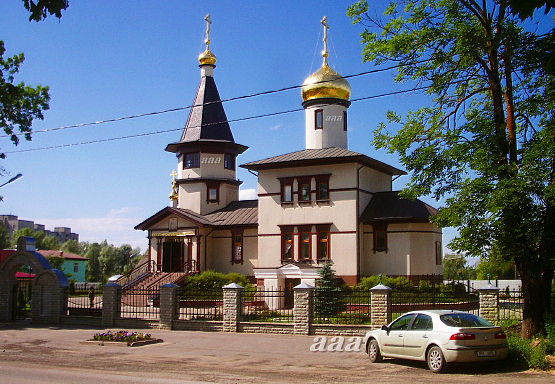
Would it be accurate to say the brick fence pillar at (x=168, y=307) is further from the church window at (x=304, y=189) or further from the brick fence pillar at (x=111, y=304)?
the church window at (x=304, y=189)

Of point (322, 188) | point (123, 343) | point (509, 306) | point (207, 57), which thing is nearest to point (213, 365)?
point (123, 343)

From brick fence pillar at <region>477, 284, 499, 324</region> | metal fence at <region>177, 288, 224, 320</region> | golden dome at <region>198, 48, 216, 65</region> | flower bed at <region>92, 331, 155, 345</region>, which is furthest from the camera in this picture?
golden dome at <region>198, 48, 216, 65</region>

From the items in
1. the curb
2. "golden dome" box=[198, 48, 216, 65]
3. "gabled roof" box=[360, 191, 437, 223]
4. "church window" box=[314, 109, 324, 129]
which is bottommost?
the curb

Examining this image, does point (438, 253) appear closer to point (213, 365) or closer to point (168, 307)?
point (168, 307)

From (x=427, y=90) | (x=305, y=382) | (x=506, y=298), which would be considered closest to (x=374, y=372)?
(x=305, y=382)

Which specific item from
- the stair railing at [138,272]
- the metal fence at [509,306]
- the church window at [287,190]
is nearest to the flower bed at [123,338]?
Result: the metal fence at [509,306]

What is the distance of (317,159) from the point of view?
31109mm

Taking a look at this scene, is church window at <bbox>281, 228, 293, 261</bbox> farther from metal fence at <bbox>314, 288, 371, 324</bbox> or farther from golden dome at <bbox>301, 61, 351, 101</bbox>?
metal fence at <bbox>314, 288, 371, 324</bbox>

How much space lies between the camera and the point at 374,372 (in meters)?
12.5

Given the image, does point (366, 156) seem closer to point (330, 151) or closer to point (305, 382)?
point (330, 151)

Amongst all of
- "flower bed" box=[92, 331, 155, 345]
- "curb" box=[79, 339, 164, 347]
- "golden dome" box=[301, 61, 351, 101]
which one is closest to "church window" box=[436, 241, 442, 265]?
"golden dome" box=[301, 61, 351, 101]

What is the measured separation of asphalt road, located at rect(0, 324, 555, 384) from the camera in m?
11.7

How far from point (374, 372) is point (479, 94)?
819 cm

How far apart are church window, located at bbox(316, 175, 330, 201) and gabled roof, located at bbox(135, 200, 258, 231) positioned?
181 inches
